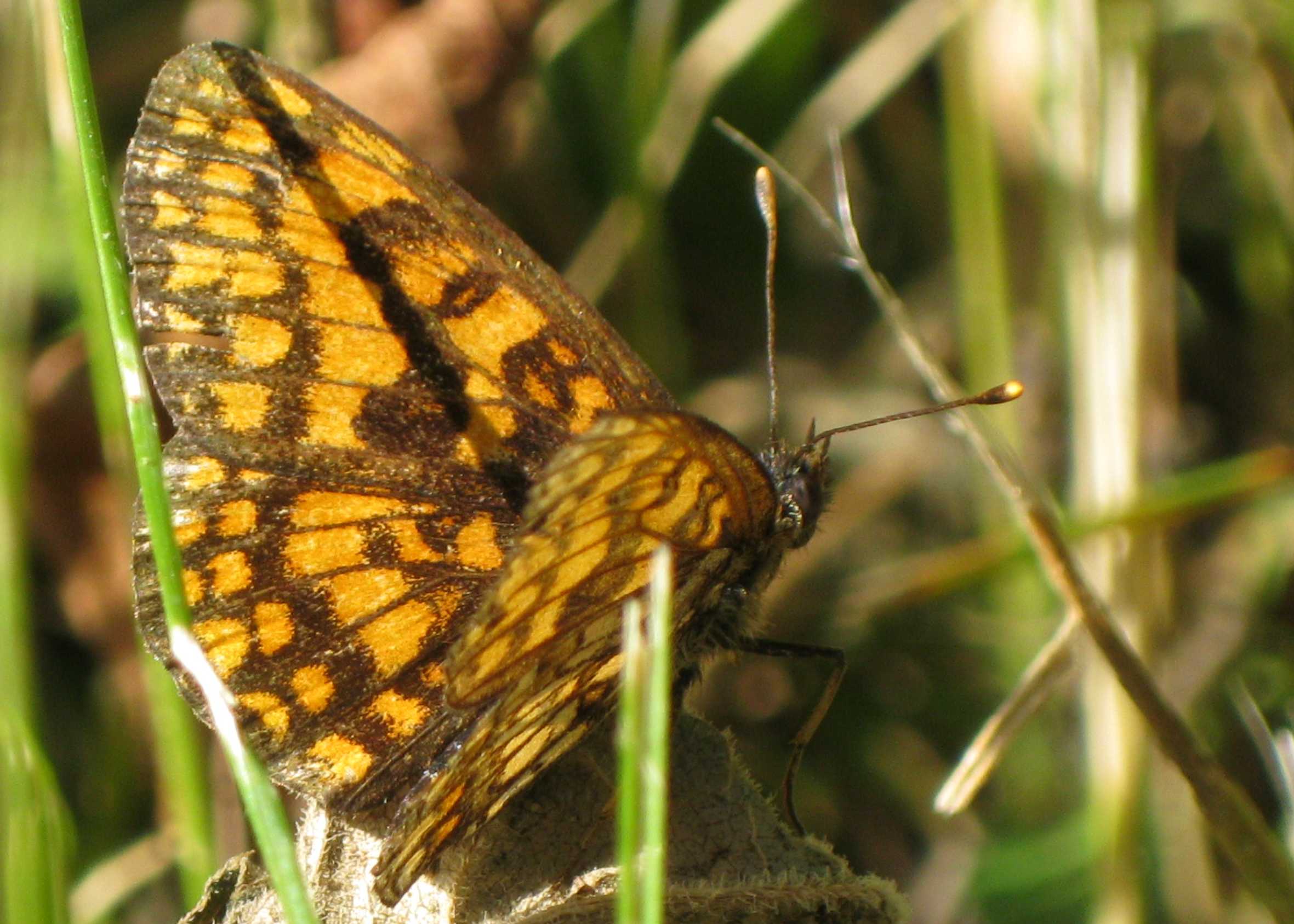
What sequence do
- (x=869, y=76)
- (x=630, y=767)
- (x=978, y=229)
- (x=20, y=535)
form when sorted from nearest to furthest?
(x=630, y=767), (x=20, y=535), (x=978, y=229), (x=869, y=76)

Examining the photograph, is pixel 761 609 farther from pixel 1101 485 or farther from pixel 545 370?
pixel 1101 485

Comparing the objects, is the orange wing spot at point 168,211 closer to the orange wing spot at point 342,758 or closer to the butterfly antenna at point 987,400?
the orange wing spot at point 342,758

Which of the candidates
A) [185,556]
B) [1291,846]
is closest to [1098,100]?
[1291,846]

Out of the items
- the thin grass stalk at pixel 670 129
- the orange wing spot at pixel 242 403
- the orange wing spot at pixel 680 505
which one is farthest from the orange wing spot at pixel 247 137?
the thin grass stalk at pixel 670 129

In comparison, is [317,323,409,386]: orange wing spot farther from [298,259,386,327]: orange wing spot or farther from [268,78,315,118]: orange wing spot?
[268,78,315,118]: orange wing spot

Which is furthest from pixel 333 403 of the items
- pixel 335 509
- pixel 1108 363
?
pixel 1108 363

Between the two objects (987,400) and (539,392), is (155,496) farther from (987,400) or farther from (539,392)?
(987,400)
